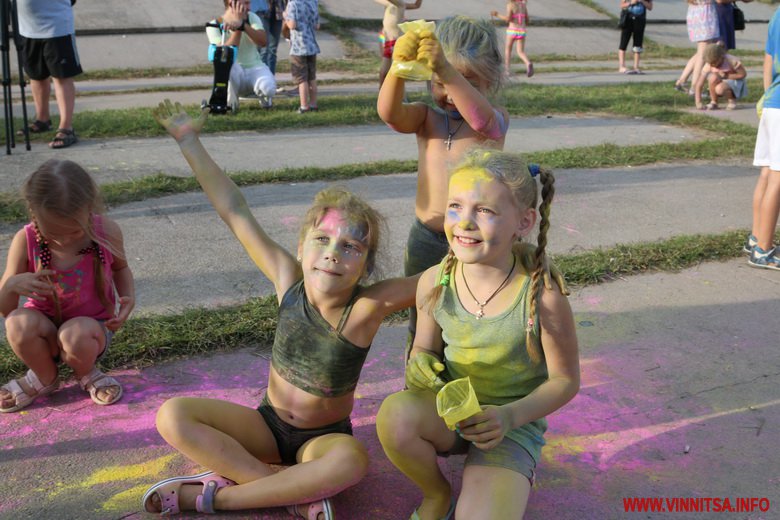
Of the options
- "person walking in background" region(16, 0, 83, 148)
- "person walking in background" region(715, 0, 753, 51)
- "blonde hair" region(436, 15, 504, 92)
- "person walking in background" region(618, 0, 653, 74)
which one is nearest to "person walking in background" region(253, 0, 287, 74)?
"person walking in background" region(16, 0, 83, 148)

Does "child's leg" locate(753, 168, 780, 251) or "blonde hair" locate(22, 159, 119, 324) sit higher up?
"blonde hair" locate(22, 159, 119, 324)

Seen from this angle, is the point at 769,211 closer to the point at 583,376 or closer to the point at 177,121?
the point at 583,376

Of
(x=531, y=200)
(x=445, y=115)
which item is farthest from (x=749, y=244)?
(x=531, y=200)

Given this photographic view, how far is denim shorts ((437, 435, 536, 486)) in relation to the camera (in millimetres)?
2318

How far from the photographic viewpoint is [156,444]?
2732 millimetres

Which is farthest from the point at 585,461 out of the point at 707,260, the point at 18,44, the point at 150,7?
the point at 150,7

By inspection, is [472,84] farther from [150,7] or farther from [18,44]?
[150,7]

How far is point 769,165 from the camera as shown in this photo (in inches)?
174

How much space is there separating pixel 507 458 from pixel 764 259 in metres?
2.77

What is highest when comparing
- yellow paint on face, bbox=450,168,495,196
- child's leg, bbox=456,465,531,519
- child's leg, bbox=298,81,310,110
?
yellow paint on face, bbox=450,168,495,196

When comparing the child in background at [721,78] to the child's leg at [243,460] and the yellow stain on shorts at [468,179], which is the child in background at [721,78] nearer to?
the yellow stain on shorts at [468,179]

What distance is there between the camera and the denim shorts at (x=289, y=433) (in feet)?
8.49

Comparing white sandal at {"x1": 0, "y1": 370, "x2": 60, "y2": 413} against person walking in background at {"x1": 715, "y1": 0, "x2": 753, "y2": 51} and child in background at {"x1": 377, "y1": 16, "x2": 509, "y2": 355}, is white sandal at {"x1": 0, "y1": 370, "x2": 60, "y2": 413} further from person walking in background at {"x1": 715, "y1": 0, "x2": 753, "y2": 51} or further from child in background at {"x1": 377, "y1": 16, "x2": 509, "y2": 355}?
person walking in background at {"x1": 715, "y1": 0, "x2": 753, "y2": 51}

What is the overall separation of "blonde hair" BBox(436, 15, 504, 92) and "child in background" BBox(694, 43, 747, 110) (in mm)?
7077
